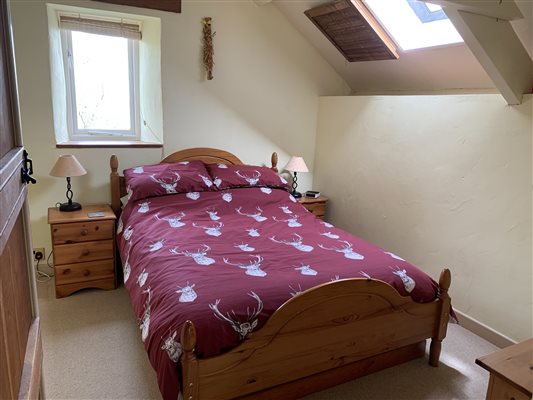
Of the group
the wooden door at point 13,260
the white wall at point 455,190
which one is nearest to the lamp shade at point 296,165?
the white wall at point 455,190

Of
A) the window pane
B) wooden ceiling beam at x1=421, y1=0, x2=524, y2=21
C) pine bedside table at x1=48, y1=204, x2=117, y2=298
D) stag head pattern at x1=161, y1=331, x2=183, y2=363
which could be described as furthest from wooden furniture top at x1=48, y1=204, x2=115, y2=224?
wooden ceiling beam at x1=421, y1=0, x2=524, y2=21

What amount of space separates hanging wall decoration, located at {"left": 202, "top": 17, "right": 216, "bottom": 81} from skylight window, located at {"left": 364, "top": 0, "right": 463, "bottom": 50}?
1280mm

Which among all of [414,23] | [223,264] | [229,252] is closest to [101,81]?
[229,252]

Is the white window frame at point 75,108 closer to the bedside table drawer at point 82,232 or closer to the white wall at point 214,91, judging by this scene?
the white wall at point 214,91

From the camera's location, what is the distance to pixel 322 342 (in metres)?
1.77

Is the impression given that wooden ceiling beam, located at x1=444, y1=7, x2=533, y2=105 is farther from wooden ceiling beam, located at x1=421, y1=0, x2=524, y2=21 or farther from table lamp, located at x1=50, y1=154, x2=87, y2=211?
table lamp, located at x1=50, y1=154, x2=87, y2=211

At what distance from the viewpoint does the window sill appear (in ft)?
9.86

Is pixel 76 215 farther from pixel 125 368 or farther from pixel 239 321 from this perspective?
pixel 239 321

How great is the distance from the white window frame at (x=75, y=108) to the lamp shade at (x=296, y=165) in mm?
1401

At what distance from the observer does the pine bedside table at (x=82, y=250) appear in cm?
270

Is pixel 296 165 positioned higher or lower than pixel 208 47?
lower

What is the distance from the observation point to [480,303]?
8.42 ft

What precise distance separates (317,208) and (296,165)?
47 centimetres

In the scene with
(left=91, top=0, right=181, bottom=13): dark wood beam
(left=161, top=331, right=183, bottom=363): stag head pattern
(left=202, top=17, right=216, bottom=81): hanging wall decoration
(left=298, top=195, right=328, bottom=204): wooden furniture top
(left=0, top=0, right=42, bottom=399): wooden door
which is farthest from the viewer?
(left=298, top=195, right=328, bottom=204): wooden furniture top
